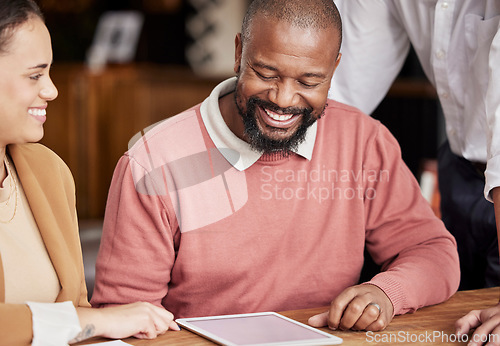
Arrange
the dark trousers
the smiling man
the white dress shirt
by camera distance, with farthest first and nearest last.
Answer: the dark trousers → the white dress shirt → the smiling man

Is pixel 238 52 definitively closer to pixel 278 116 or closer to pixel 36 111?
pixel 278 116

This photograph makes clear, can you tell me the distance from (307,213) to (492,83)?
0.49m

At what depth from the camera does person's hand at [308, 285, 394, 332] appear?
53.8 inches

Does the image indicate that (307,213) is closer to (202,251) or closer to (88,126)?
(202,251)

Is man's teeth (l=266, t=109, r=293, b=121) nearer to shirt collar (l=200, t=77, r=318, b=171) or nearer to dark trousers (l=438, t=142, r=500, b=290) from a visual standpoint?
shirt collar (l=200, t=77, r=318, b=171)

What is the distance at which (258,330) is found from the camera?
131 centimetres

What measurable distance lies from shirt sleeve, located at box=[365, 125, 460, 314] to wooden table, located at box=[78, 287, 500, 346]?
62mm

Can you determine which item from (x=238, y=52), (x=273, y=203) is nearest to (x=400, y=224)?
(x=273, y=203)

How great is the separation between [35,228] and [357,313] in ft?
2.00

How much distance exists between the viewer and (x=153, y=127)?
5.58 ft

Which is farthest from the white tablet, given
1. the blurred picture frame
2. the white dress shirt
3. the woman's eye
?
the blurred picture frame

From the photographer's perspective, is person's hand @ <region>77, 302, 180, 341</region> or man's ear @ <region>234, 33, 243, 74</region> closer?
person's hand @ <region>77, 302, 180, 341</region>

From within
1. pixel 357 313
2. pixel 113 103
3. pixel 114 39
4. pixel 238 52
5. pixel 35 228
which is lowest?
pixel 113 103

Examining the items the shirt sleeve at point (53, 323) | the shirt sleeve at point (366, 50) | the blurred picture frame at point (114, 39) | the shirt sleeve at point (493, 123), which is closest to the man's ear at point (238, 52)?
the shirt sleeve at point (366, 50)
